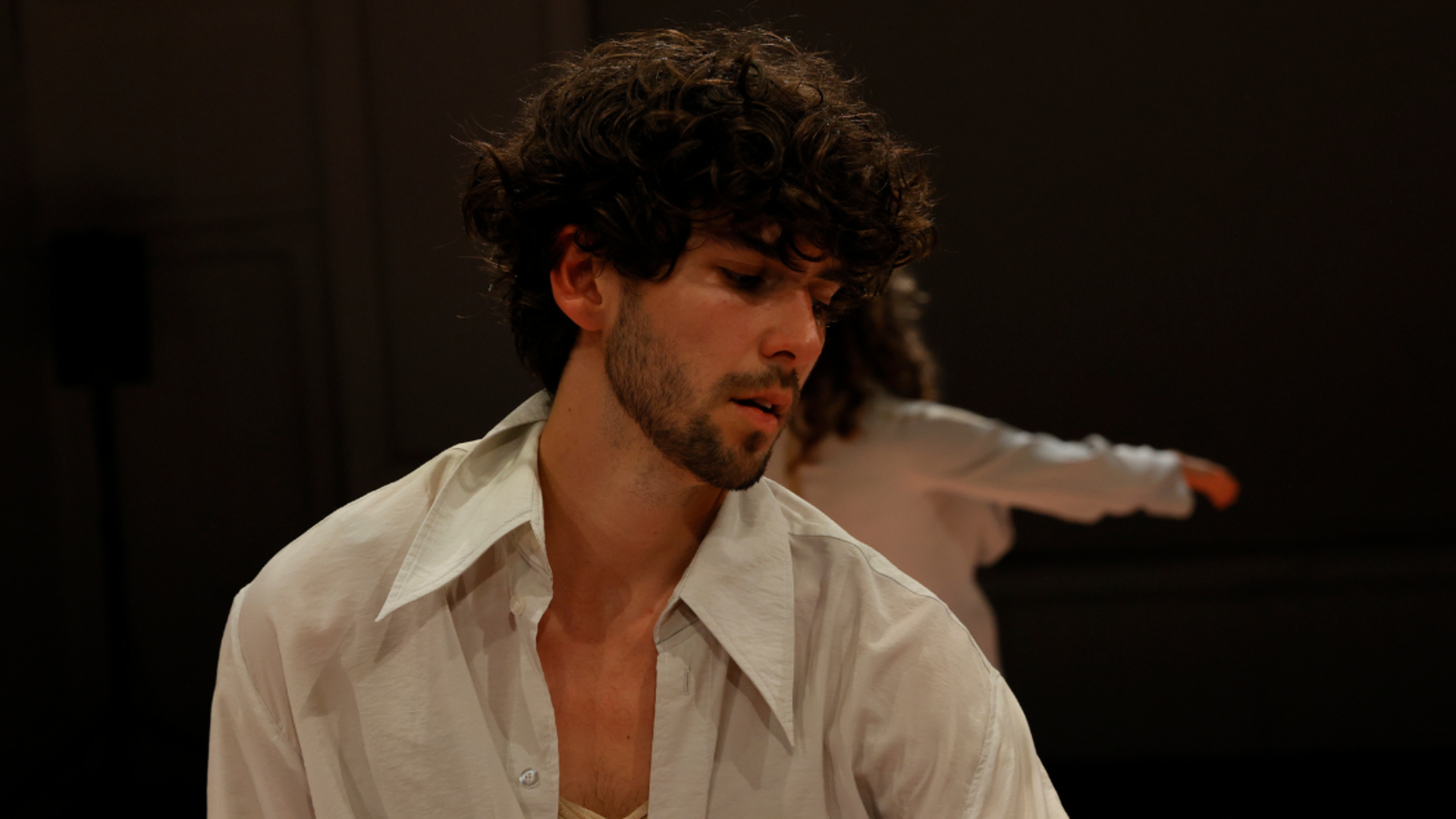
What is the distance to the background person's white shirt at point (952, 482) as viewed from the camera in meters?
2.27

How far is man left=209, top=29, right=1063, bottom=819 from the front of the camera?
45.4 inches

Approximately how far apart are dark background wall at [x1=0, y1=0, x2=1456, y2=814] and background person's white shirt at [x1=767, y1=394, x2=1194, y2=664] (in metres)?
0.68

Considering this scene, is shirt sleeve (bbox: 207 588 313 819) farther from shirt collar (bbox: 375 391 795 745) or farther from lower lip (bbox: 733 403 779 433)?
lower lip (bbox: 733 403 779 433)

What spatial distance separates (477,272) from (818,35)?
3.13 feet

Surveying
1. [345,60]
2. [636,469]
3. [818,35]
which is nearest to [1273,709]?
[818,35]

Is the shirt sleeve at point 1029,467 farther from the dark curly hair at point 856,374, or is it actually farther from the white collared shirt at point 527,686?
the white collared shirt at point 527,686

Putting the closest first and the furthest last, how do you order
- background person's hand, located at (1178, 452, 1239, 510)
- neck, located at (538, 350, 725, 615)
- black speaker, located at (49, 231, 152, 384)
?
neck, located at (538, 350, 725, 615), background person's hand, located at (1178, 452, 1239, 510), black speaker, located at (49, 231, 152, 384)

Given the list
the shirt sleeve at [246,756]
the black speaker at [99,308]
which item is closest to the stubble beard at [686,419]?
the shirt sleeve at [246,756]

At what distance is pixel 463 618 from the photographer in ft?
3.93

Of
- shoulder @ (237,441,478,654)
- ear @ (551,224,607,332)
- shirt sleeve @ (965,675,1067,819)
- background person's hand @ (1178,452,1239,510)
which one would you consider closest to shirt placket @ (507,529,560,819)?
shoulder @ (237,441,478,654)

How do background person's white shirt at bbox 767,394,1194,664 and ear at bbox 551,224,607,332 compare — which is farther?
background person's white shirt at bbox 767,394,1194,664

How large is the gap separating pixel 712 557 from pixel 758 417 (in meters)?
0.15

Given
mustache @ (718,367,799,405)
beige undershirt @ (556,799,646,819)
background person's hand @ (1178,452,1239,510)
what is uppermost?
mustache @ (718,367,799,405)

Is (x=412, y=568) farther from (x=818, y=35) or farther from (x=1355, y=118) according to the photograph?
(x=1355, y=118)
